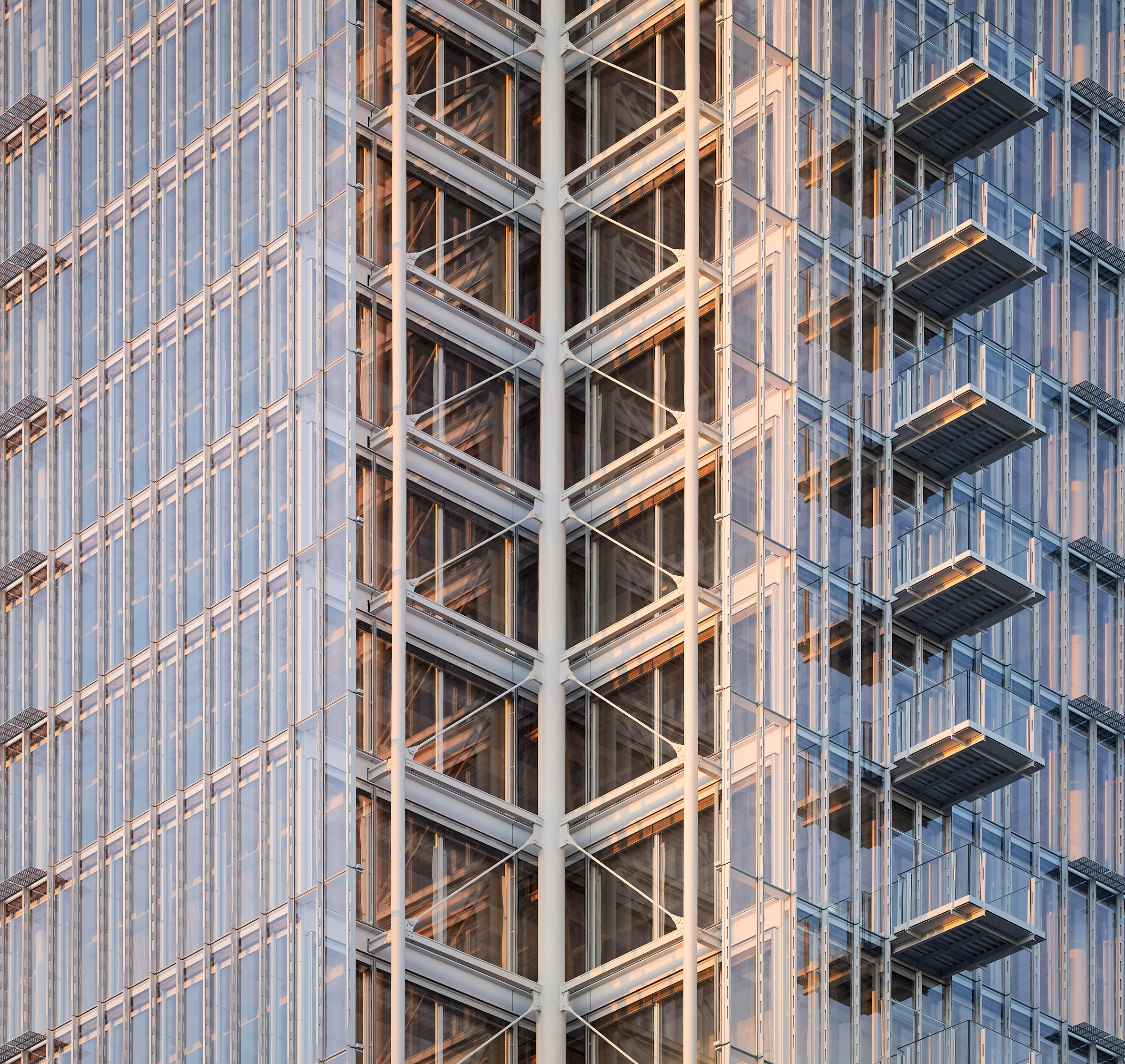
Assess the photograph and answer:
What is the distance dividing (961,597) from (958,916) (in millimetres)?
6515

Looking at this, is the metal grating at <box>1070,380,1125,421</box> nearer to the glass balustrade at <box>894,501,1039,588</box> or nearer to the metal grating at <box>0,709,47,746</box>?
the glass balustrade at <box>894,501,1039,588</box>

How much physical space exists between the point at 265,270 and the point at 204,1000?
15.2 m

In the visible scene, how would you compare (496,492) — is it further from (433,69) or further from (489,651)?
(433,69)

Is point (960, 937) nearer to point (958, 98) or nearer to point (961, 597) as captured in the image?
point (961, 597)

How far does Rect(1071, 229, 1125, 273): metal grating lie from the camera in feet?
198

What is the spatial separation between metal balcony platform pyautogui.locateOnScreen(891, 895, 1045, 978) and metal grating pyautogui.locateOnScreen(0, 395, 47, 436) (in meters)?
26.1

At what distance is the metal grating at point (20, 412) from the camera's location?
6500cm

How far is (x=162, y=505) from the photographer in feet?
195

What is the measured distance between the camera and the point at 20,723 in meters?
62.2

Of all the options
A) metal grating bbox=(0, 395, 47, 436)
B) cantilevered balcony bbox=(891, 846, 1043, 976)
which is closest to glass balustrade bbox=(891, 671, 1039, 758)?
cantilevered balcony bbox=(891, 846, 1043, 976)

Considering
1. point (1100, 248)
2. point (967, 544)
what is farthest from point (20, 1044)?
point (1100, 248)

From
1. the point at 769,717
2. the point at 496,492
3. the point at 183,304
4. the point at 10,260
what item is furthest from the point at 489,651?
the point at 10,260

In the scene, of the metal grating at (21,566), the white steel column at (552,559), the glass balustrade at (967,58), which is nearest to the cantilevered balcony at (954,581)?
the white steel column at (552,559)

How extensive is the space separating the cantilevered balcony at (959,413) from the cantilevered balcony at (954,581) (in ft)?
3.92
